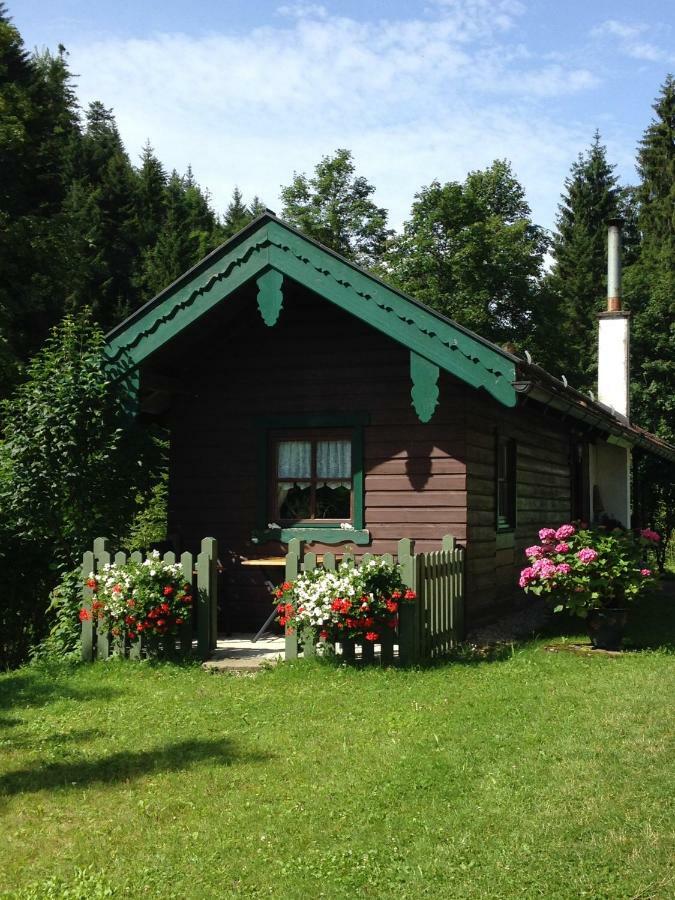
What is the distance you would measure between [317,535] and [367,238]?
38.4 meters

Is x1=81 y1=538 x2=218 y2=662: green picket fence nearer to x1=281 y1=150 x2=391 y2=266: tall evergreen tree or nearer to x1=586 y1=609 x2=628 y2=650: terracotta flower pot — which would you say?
x1=586 y1=609 x2=628 y2=650: terracotta flower pot

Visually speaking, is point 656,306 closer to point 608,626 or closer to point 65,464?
point 608,626

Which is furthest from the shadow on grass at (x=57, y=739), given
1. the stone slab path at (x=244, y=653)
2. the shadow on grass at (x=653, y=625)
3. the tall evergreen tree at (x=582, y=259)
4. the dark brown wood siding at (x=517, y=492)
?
→ the tall evergreen tree at (x=582, y=259)

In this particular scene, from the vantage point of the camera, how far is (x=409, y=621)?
9.23m

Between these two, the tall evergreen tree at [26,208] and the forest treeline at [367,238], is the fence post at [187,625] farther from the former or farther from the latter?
the tall evergreen tree at [26,208]

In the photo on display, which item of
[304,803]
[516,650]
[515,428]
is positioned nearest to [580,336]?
[515,428]

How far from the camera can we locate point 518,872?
4.44 metres

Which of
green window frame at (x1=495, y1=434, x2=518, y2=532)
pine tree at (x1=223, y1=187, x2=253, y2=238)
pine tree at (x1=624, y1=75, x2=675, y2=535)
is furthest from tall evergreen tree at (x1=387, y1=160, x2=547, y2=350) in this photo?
green window frame at (x1=495, y1=434, x2=518, y2=532)

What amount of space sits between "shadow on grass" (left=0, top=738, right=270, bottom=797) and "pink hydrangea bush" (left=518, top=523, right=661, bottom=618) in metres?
4.49

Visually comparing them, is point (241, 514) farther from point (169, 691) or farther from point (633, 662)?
point (633, 662)

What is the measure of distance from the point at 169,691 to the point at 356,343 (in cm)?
531

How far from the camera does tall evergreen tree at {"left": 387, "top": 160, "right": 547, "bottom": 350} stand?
41.6 m

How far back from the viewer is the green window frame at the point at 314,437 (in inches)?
467

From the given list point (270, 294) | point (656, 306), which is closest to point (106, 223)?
point (656, 306)
